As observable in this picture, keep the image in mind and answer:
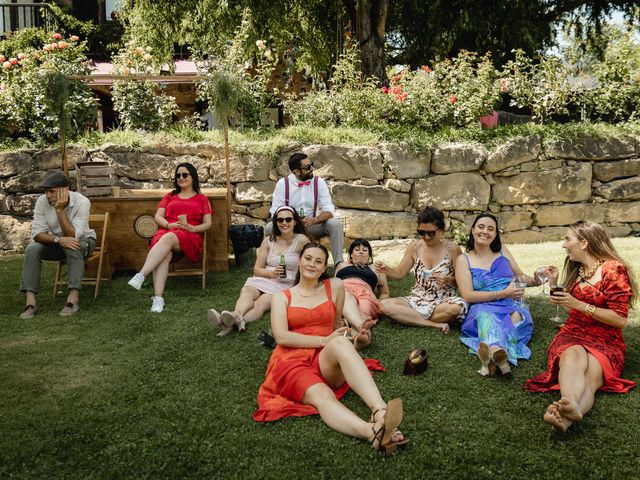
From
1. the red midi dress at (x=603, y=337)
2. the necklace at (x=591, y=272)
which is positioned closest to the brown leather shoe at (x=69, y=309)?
the red midi dress at (x=603, y=337)

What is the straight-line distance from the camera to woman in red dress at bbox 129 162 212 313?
225 inches

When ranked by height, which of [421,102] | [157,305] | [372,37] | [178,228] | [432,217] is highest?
[372,37]

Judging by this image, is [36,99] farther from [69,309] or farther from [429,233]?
[429,233]

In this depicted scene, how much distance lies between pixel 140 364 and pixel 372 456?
6.52 ft

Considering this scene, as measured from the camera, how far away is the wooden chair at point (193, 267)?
628 cm

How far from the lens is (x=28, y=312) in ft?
17.6

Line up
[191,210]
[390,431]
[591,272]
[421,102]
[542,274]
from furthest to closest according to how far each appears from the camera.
→ [421,102]
[191,210]
[542,274]
[591,272]
[390,431]

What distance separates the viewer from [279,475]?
8.93 ft

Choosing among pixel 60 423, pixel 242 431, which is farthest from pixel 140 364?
pixel 242 431

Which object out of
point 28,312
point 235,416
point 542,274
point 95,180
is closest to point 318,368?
point 235,416

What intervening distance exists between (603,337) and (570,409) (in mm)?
807

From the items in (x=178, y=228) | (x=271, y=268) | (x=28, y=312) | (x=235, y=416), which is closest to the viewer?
(x=235, y=416)

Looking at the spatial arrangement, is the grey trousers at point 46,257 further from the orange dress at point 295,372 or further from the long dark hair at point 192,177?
the orange dress at point 295,372

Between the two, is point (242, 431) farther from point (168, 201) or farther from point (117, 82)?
point (117, 82)
